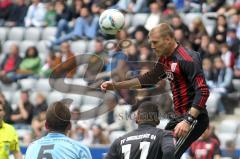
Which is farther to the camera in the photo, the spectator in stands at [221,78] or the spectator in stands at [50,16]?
the spectator in stands at [50,16]

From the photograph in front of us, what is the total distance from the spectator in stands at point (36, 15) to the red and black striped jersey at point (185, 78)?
13.0 m

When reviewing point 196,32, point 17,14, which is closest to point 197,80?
point 196,32

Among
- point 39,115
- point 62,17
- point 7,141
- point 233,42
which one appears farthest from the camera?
point 62,17

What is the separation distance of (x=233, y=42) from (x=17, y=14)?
7.61m

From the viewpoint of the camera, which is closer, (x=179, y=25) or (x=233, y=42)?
(x=233, y=42)

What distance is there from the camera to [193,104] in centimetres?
898

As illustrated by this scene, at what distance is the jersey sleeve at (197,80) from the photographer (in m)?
8.95

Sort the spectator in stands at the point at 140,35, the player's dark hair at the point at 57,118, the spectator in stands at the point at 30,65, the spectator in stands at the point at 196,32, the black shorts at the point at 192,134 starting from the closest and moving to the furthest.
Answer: the player's dark hair at the point at 57,118, the black shorts at the point at 192,134, the spectator in stands at the point at 196,32, the spectator in stands at the point at 140,35, the spectator in stands at the point at 30,65

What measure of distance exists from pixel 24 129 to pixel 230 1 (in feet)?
17.5

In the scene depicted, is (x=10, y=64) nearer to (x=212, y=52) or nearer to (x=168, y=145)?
(x=212, y=52)

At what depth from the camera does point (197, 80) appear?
905cm

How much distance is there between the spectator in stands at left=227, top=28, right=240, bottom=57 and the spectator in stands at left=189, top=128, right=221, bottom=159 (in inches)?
137

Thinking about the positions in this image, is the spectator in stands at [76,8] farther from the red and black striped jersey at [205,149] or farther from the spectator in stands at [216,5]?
the red and black striped jersey at [205,149]

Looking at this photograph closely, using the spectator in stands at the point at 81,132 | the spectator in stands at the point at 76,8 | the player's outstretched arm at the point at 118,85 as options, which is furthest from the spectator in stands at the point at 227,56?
the player's outstretched arm at the point at 118,85
